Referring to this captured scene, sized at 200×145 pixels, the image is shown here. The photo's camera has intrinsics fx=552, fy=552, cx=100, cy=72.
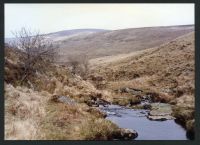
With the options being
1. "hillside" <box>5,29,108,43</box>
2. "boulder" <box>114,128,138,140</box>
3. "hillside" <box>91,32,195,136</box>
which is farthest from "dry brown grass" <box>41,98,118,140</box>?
"hillside" <box>5,29,108,43</box>

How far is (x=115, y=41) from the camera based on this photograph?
1267 centimetres

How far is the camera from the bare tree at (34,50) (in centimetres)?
1250

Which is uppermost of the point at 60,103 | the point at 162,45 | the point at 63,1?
the point at 63,1

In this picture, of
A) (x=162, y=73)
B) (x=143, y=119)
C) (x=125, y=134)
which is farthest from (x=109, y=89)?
(x=162, y=73)

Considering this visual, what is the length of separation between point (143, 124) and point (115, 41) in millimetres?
2009

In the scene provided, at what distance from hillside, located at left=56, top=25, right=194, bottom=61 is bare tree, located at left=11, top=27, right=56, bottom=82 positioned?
30 centimetres

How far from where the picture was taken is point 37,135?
12.0m

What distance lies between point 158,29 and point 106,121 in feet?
7.82

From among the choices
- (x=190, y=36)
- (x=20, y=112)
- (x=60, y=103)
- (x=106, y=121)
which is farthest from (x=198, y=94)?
(x=20, y=112)

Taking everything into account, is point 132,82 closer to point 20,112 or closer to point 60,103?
point 60,103

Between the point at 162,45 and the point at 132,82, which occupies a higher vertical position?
the point at 162,45

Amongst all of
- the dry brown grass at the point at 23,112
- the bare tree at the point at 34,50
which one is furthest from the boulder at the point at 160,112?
the bare tree at the point at 34,50

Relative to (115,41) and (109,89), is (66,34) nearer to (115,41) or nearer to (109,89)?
(115,41)

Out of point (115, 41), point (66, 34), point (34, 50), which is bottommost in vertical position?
point (34, 50)
